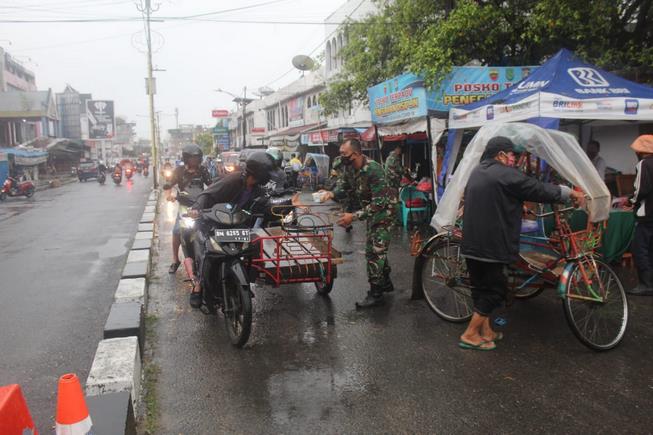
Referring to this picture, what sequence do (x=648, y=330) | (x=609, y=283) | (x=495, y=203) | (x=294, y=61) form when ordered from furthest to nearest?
(x=294, y=61)
(x=648, y=330)
(x=609, y=283)
(x=495, y=203)

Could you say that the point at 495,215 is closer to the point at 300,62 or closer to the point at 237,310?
the point at 237,310

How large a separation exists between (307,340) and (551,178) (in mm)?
4569

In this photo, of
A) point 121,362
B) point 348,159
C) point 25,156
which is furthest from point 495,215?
point 25,156

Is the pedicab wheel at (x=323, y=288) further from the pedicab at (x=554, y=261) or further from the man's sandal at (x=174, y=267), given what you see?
the man's sandal at (x=174, y=267)

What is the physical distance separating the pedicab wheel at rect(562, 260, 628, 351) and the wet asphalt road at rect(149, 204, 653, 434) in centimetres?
14

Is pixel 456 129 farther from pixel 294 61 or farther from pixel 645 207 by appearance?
pixel 294 61

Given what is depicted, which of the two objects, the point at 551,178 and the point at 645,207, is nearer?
the point at 645,207

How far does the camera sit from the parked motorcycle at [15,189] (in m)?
22.0

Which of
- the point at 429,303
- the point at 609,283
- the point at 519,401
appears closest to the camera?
the point at 519,401

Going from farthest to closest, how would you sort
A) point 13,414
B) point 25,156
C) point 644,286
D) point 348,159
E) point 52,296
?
point 25,156, point 52,296, point 644,286, point 348,159, point 13,414

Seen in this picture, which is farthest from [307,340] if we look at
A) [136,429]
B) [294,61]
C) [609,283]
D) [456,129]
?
[294,61]

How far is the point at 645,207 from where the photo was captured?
19.1 feet

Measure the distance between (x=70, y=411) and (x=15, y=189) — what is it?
78.2 feet

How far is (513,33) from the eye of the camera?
10102 mm
